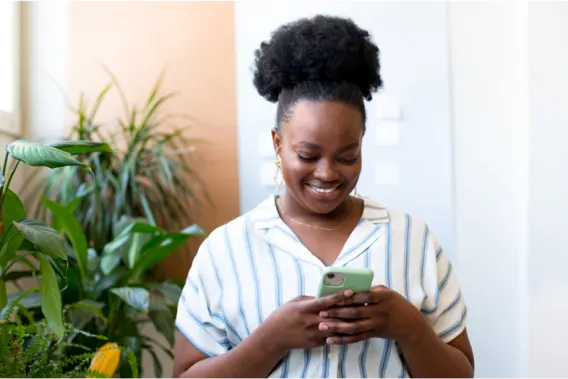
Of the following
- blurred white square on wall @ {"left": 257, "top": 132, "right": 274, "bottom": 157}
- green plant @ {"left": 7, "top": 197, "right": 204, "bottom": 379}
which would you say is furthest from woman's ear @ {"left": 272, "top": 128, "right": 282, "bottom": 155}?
blurred white square on wall @ {"left": 257, "top": 132, "right": 274, "bottom": 157}

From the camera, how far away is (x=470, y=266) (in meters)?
2.78

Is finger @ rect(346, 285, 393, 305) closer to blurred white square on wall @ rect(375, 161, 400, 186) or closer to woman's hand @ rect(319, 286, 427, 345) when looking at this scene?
woman's hand @ rect(319, 286, 427, 345)

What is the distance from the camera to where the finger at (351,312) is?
124cm

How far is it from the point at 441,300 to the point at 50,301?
0.76m

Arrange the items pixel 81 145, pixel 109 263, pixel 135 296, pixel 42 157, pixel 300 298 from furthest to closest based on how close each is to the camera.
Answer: pixel 109 263 → pixel 135 296 → pixel 81 145 → pixel 300 298 → pixel 42 157

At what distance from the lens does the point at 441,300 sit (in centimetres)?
142

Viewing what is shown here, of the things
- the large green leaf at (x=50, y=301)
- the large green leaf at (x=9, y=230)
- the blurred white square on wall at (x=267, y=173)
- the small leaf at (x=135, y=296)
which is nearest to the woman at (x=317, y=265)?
the large green leaf at (x=50, y=301)

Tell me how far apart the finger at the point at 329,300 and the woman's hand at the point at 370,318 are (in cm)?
1

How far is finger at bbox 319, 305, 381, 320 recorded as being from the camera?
4.06 ft

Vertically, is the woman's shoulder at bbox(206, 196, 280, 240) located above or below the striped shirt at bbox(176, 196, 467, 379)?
above

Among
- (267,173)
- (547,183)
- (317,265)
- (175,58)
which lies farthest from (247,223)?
(175,58)

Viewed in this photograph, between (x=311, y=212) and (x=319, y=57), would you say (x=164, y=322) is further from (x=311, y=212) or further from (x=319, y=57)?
(x=319, y=57)

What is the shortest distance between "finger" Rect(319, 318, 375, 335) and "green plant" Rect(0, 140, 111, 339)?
48 centimetres

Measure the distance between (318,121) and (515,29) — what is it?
68.0 inches
